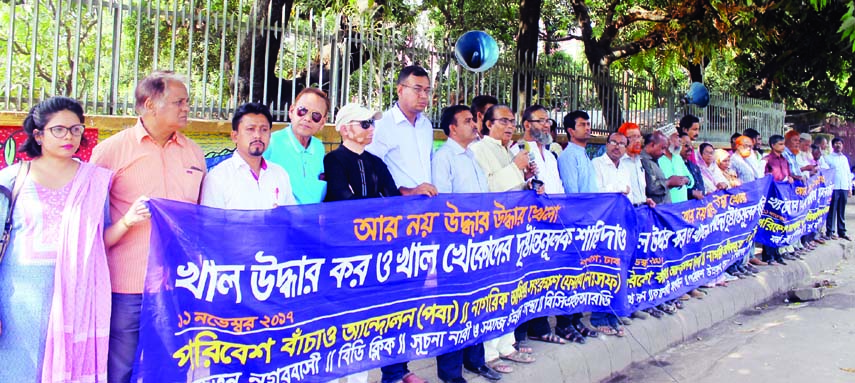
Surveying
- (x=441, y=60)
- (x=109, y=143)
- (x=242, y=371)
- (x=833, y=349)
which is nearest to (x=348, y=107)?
(x=109, y=143)

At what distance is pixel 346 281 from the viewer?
3.44 m

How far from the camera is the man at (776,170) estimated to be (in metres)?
8.71

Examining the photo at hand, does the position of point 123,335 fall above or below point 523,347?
above

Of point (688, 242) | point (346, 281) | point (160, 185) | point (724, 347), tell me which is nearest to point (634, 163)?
point (688, 242)

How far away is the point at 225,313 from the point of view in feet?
9.64

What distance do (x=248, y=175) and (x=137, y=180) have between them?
527mm

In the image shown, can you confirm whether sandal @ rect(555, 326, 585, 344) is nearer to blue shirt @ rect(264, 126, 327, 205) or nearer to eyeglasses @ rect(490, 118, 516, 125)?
eyeglasses @ rect(490, 118, 516, 125)

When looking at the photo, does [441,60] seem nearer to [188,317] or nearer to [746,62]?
[188,317]

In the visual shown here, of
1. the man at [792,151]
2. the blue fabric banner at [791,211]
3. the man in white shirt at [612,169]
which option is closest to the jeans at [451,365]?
the man in white shirt at [612,169]

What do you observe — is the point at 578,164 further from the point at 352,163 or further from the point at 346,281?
the point at 346,281

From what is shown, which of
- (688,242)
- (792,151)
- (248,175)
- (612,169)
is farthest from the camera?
(792,151)

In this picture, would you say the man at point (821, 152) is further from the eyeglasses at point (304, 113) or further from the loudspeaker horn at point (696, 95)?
the eyeglasses at point (304, 113)

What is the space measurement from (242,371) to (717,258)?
17.9ft

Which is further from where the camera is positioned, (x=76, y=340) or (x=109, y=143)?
(x=109, y=143)
